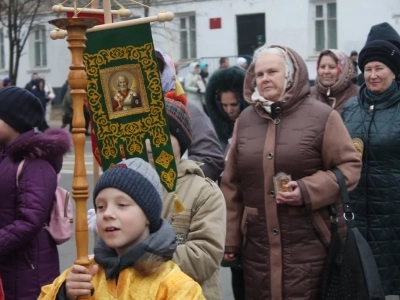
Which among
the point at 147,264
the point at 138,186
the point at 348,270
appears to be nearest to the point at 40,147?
the point at 138,186

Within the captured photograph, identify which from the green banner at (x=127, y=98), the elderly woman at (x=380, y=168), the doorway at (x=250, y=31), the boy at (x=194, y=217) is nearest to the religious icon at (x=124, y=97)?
the green banner at (x=127, y=98)

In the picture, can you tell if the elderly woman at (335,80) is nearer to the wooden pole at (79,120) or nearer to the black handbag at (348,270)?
the black handbag at (348,270)

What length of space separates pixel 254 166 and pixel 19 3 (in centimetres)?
2114

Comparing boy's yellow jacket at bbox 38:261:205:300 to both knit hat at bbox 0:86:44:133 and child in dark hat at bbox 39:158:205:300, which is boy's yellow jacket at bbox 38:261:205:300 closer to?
child in dark hat at bbox 39:158:205:300

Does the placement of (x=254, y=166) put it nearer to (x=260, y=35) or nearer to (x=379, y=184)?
(x=379, y=184)

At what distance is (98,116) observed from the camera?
3859 mm

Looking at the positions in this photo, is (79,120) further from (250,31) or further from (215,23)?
(215,23)

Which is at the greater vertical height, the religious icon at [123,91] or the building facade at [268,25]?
the building facade at [268,25]

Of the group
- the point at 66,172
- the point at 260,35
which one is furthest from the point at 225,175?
the point at 260,35

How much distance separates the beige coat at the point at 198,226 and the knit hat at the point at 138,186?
0.53 m

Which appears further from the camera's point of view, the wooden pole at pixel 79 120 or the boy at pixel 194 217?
the boy at pixel 194 217

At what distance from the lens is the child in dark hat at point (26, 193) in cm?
422

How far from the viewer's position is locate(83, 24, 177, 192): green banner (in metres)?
3.75

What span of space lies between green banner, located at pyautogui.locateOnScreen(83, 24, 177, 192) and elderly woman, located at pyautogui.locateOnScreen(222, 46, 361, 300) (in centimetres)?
79
